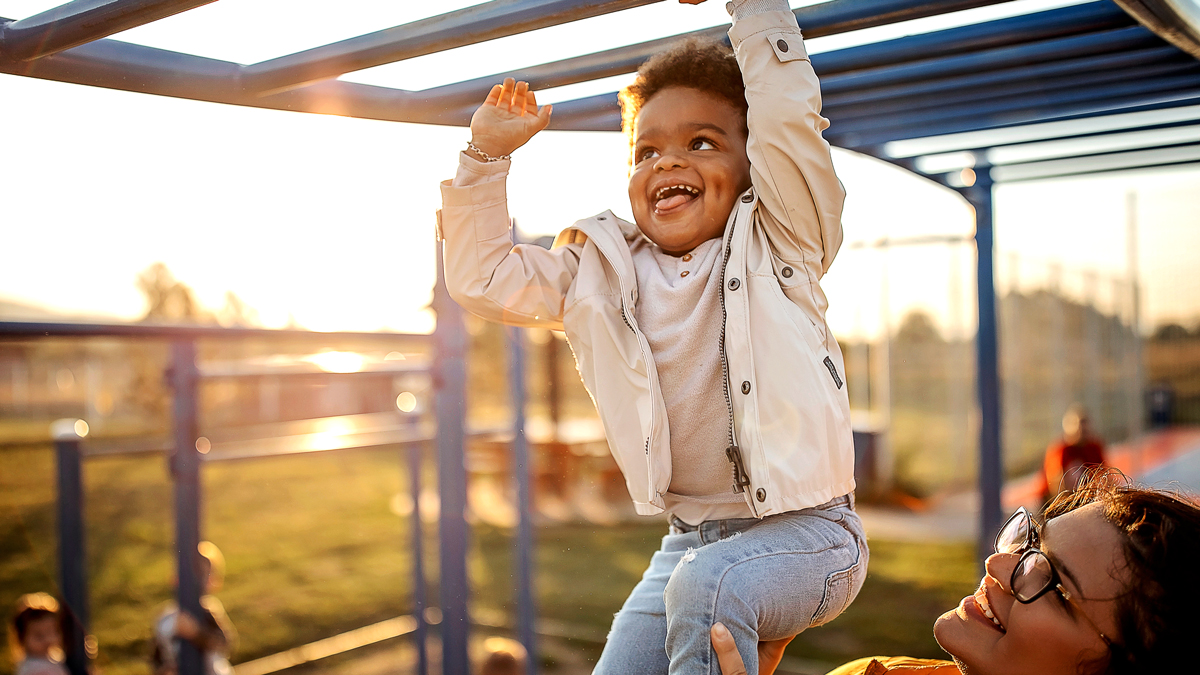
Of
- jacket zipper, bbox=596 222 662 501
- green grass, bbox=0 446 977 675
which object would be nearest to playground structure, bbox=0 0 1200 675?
jacket zipper, bbox=596 222 662 501

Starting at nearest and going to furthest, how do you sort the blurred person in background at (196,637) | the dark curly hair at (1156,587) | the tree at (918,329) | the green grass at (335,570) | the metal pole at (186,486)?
the dark curly hair at (1156,587), the blurred person in background at (196,637), the metal pole at (186,486), the green grass at (335,570), the tree at (918,329)

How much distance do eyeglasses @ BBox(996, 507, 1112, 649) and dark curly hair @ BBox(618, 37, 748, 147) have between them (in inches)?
30.6

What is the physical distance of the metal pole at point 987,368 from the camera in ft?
9.64

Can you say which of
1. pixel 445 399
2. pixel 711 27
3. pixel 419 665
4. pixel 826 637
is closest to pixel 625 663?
pixel 711 27

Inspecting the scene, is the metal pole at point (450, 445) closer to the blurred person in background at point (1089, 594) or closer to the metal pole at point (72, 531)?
the metal pole at point (72, 531)

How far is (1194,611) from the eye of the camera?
1.06 metres

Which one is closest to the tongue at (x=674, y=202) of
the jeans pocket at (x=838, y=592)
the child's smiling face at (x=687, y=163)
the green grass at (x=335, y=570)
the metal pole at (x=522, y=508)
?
the child's smiling face at (x=687, y=163)

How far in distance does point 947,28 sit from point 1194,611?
0.93 metres

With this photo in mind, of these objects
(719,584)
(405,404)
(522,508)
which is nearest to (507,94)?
(719,584)

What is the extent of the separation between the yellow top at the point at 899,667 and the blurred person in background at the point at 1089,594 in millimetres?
266

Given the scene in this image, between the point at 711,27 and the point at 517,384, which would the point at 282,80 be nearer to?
the point at 711,27

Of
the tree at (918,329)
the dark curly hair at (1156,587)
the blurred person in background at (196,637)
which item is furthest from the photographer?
the tree at (918,329)

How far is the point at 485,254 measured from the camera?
4.97 ft

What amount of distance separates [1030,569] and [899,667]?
0.45m
